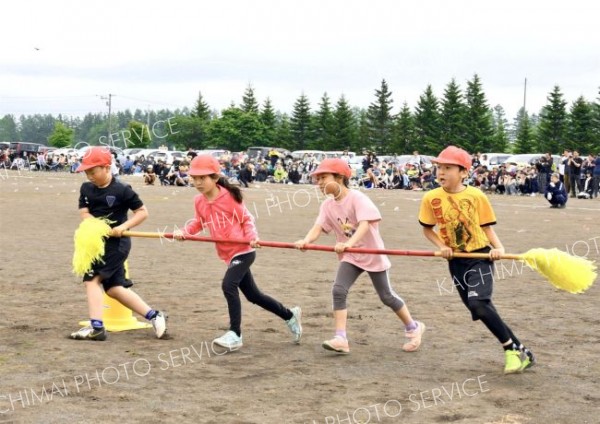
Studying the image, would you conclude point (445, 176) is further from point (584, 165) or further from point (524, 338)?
point (584, 165)

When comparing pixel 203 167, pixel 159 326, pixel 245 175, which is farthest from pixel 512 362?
pixel 245 175

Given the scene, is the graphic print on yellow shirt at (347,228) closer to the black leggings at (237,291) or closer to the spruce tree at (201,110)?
the black leggings at (237,291)

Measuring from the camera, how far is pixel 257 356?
23.4ft

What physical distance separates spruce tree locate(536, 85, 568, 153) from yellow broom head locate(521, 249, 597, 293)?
71.0 m

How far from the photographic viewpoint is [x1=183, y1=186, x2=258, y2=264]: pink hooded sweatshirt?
7.54 metres

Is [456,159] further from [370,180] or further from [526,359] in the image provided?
[370,180]

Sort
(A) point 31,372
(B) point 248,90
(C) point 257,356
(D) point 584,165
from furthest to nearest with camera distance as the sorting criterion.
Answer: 1. (B) point 248,90
2. (D) point 584,165
3. (C) point 257,356
4. (A) point 31,372

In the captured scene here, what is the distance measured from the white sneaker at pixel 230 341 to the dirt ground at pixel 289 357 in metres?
0.10

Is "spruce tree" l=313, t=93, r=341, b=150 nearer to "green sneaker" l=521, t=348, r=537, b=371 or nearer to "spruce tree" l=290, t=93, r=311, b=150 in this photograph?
"spruce tree" l=290, t=93, r=311, b=150

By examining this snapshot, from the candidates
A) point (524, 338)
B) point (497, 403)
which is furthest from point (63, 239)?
point (497, 403)

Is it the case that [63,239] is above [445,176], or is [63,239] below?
below

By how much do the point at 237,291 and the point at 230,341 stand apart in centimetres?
44

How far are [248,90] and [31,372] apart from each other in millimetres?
97184

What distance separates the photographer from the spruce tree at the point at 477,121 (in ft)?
257
